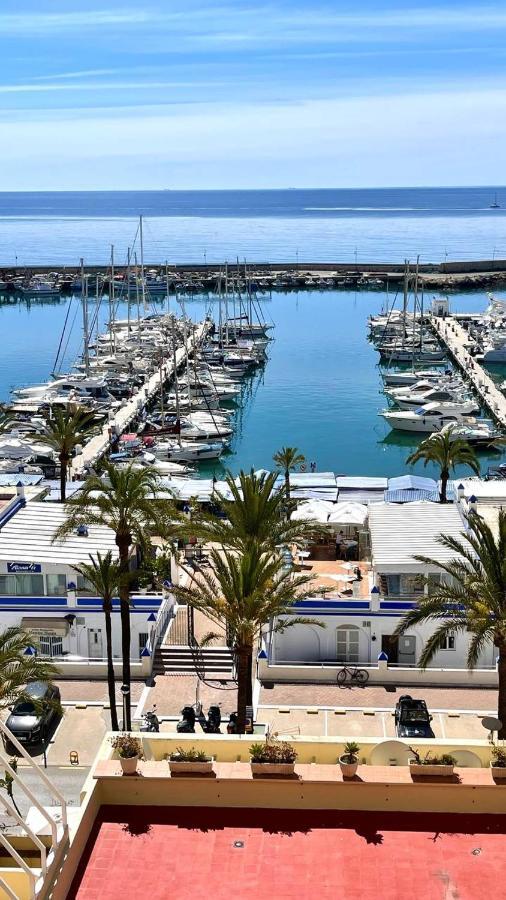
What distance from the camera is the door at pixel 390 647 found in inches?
1282

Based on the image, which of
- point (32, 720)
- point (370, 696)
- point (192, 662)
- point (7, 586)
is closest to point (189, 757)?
point (32, 720)

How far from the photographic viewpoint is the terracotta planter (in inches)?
643

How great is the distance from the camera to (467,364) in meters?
90.8

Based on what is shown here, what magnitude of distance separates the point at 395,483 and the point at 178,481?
437 inches

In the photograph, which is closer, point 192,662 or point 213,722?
point 213,722

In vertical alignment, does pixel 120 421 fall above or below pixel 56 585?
below

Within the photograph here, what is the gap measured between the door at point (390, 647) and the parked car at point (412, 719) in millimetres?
4117

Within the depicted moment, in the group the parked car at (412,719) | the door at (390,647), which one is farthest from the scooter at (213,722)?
the door at (390,647)

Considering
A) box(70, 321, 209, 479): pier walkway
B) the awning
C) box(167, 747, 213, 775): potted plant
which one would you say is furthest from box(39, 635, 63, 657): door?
box(70, 321, 209, 479): pier walkway

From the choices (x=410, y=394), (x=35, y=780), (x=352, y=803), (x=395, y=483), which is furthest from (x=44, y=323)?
(x=352, y=803)

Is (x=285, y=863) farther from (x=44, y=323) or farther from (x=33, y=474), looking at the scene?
(x=44, y=323)

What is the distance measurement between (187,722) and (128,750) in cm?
1091

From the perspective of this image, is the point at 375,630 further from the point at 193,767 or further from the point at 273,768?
the point at 193,767

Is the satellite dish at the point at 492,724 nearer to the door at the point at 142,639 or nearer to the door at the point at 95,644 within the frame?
the door at the point at 142,639
